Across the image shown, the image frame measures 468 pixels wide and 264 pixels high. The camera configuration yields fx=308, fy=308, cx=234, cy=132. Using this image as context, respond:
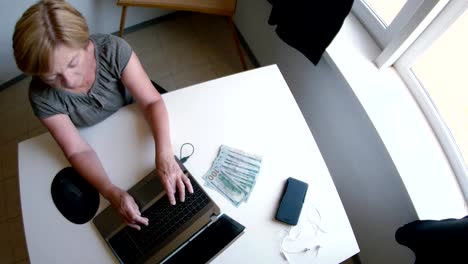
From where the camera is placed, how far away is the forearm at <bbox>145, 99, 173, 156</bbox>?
100 centimetres

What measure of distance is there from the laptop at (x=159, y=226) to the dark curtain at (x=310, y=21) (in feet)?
2.64

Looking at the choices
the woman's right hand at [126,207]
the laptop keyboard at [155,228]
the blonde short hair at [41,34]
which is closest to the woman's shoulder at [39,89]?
the blonde short hair at [41,34]

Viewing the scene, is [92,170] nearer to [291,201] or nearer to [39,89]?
[39,89]

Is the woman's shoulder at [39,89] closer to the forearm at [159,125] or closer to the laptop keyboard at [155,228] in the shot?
the forearm at [159,125]

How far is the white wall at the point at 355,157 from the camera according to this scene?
1.22 m

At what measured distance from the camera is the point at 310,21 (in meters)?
1.30

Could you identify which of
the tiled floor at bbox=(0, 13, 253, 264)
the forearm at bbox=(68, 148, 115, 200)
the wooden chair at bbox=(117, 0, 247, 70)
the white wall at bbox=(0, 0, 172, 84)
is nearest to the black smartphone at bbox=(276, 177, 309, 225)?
the forearm at bbox=(68, 148, 115, 200)

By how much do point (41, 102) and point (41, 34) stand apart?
240mm

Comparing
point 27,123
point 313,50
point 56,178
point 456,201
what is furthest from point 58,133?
point 456,201

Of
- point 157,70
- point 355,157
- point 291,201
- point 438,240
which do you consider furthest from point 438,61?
point 157,70

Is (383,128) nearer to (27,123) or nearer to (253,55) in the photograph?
(253,55)

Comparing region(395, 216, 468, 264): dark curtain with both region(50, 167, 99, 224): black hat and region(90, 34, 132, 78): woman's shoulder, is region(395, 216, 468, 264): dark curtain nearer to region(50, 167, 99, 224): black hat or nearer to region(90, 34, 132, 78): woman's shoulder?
region(50, 167, 99, 224): black hat

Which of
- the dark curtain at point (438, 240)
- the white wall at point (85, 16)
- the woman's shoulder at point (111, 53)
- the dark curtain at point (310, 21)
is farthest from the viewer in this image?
the white wall at point (85, 16)

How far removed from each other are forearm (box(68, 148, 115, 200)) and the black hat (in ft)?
0.12
